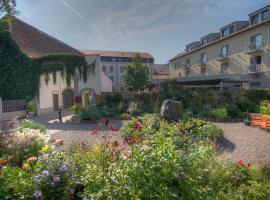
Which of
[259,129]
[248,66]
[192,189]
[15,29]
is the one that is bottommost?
[259,129]

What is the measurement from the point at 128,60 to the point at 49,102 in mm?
35483

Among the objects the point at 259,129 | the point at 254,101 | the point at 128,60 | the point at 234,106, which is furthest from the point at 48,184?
the point at 128,60

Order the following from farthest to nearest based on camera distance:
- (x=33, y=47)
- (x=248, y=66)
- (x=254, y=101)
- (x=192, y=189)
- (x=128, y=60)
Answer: (x=128, y=60) < (x=248, y=66) < (x=33, y=47) < (x=254, y=101) < (x=192, y=189)

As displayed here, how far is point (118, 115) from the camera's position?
42.3ft

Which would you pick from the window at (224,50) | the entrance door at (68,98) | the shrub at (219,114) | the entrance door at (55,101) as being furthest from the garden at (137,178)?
the window at (224,50)

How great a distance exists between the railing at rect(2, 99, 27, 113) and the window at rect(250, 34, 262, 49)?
1002 inches

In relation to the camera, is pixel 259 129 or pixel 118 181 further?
pixel 259 129

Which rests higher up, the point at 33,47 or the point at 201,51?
the point at 201,51

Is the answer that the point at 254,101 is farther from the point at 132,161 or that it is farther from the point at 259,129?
the point at 132,161

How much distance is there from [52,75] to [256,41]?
23602mm

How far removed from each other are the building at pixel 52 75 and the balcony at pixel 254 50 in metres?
18.6

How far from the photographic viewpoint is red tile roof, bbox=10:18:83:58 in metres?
16.0

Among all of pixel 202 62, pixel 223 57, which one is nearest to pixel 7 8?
pixel 223 57

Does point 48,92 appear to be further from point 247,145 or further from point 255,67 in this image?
point 255,67
